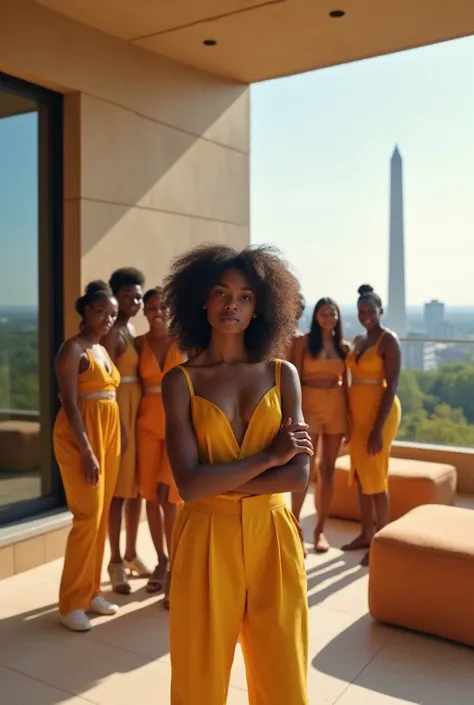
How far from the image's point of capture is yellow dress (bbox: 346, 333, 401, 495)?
13.8 ft

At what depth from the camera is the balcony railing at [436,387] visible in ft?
20.6

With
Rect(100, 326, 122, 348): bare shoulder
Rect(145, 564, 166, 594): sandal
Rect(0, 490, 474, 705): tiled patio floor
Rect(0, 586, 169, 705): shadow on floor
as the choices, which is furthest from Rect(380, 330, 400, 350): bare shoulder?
Rect(0, 586, 169, 705): shadow on floor

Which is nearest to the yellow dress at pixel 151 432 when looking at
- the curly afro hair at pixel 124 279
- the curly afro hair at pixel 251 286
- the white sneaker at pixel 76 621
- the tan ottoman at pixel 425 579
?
the curly afro hair at pixel 124 279

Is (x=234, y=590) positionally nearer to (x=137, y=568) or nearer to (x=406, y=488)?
(x=137, y=568)

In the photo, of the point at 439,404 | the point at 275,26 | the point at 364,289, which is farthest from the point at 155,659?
the point at 439,404

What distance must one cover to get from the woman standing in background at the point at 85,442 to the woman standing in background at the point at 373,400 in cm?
156

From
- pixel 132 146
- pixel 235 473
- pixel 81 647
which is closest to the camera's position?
pixel 235 473

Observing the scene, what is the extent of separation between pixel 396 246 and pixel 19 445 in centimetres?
2570

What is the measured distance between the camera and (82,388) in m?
3.33

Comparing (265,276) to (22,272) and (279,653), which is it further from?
(22,272)

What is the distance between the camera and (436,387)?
259 inches

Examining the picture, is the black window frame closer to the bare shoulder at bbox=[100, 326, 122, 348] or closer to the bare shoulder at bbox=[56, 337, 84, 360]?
the bare shoulder at bbox=[100, 326, 122, 348]

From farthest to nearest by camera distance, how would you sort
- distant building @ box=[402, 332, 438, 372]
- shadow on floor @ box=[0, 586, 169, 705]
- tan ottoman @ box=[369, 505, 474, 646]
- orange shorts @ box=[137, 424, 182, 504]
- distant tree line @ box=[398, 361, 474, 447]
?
distant building @ box=[402, 332, 438, 372] < distant tree line @ box=[398, 361, 474, 447] < orange shorts @ box=[137, 424, 182, 504] < tan ottoman @ box=[369, 505, 474, 646] < shadow on floor @ box=[0, 586, 169, 705]

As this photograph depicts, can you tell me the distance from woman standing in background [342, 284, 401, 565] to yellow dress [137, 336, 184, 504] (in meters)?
1.18
